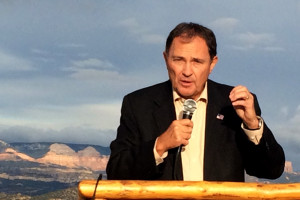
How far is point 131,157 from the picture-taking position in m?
5.61

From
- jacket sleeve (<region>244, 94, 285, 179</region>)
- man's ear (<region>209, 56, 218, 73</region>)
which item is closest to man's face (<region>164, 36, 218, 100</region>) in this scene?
man's ear (<region>209, 56, 218, 73</region>)

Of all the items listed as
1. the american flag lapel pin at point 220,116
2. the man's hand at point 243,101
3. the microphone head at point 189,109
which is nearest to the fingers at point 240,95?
the man's hand at point 243,101

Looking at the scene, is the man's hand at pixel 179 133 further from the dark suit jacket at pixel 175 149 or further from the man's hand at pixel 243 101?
the man's hand at pixel 243 101

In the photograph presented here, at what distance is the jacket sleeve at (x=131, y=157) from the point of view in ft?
17.7

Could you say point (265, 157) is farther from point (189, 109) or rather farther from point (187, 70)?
point (187, 70)

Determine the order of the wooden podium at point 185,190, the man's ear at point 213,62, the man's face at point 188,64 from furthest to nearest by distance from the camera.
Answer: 1. the man's ear at point 213,62
2. the man's face at point 188,64
3. the wooden podium at point 185,190

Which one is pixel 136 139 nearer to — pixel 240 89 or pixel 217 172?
pixel 217 172

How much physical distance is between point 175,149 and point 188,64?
3.20 feet

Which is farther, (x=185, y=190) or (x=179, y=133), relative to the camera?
(x=179, y=133)

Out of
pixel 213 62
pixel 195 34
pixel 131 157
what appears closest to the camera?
pixel 131 157

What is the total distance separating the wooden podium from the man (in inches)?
52.6

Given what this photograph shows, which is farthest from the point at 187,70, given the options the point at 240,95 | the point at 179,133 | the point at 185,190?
the point at 185,190

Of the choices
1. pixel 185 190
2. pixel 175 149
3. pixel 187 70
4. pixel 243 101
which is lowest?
pixel 185 190

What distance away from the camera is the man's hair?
19.9 ft
